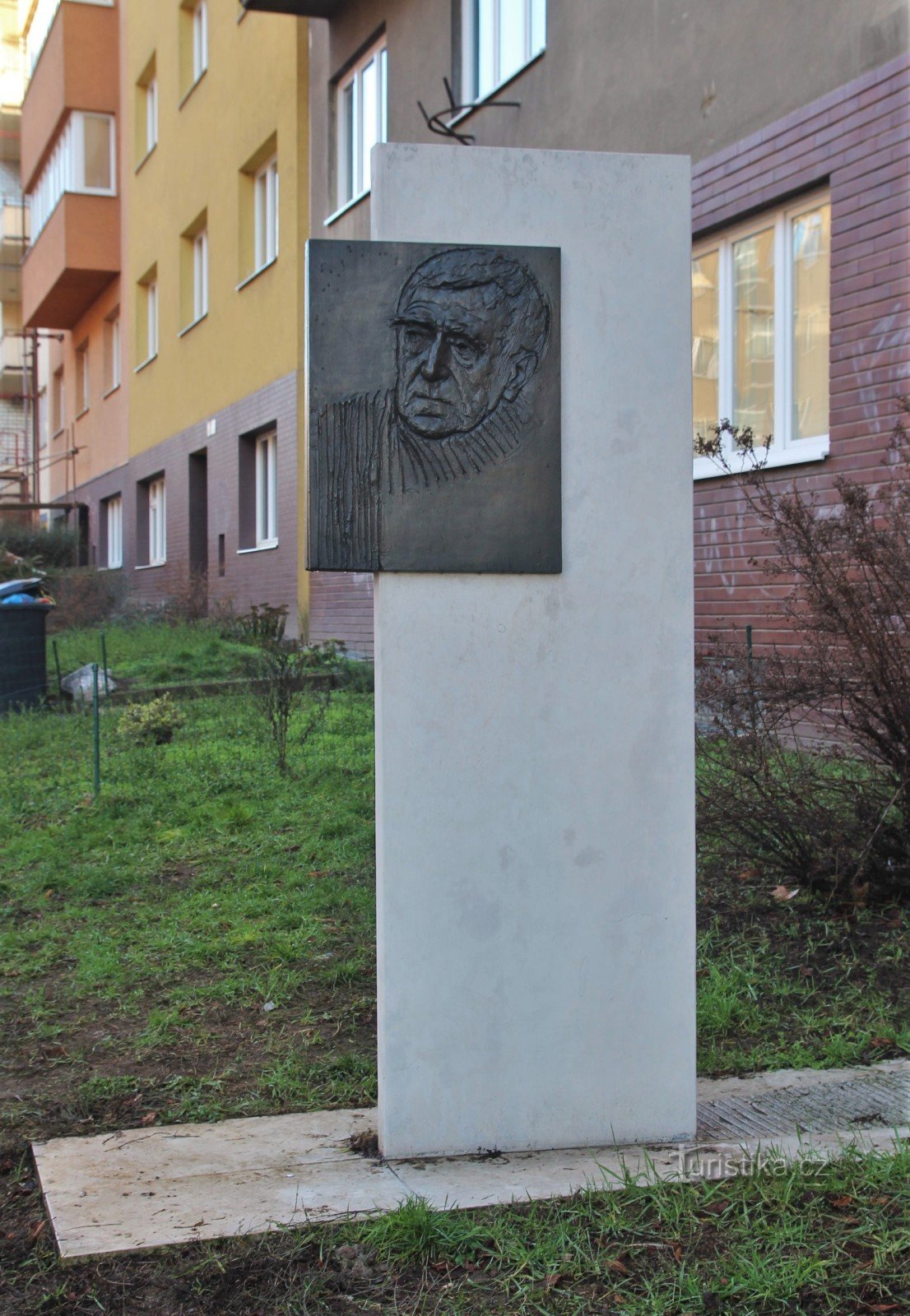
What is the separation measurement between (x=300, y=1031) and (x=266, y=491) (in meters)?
14.7

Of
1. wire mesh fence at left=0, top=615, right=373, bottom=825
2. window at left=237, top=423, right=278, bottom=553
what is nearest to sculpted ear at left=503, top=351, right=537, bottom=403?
wire mesh fence at left=0, top=615, right=373, bottom=825

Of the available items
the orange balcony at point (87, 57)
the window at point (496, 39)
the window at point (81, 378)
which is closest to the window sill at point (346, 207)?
the window at point (496, 39)

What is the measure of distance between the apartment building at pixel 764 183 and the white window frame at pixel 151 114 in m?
13.8

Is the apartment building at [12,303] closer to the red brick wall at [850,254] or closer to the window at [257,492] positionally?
the window at [257,492]

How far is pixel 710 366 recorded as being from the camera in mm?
9039

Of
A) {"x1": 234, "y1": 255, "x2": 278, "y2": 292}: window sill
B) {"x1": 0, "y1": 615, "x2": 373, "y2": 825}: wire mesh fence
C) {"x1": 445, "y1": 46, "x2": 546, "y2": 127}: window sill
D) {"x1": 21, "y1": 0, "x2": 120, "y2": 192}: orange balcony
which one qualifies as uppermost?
{"x1": 21, "y1": 0, "x2": 120, "y2": 192}: orange balcony

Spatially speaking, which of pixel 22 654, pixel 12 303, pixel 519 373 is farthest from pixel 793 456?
pixel 12 303

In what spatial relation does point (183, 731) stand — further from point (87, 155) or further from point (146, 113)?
point (87, 155)

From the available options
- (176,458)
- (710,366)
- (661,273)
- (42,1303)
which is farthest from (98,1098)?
(176,458)

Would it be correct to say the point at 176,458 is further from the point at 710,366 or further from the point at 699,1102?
the point at 699,1102

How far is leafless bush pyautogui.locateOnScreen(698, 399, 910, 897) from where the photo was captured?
465 centimetres

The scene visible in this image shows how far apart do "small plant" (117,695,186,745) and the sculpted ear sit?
21.9ft

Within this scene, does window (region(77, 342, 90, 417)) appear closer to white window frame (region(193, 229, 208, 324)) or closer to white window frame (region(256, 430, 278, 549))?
white window frame (region(193, 229, 208, 324))

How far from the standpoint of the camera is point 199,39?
20688 millimetres
